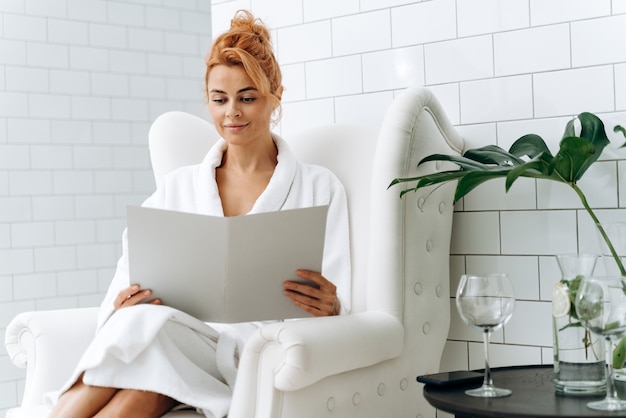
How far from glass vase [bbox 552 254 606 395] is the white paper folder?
1.86 ft

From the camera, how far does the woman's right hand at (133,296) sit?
2.11 metres

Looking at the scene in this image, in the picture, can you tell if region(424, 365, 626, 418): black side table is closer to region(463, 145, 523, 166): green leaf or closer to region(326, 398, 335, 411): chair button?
region(326, 398, 335, 411): chair button

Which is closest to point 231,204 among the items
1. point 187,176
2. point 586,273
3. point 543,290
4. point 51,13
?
point 187,176

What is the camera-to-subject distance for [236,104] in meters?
2.42

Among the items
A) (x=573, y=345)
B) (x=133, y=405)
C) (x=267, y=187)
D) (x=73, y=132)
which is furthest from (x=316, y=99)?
(x=73, y=132)

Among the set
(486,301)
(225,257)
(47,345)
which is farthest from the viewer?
(47,345)

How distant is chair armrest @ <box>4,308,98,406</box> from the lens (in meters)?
2.35

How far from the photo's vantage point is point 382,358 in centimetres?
211

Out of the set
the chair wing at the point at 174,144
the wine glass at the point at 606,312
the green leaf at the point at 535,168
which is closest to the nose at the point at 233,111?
the chair wing at the point at 174,144

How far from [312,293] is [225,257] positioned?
237mm

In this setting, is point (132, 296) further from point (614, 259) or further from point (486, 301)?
point (614, 259)

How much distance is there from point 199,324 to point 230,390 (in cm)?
17

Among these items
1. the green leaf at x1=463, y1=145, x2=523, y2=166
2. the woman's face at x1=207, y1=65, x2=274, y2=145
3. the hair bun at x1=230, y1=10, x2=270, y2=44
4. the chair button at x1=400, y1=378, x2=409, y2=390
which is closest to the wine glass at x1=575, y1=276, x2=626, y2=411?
the green leaf at x1=463, y1=145, x2=523, y2=166

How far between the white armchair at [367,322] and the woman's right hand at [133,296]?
294 mm
